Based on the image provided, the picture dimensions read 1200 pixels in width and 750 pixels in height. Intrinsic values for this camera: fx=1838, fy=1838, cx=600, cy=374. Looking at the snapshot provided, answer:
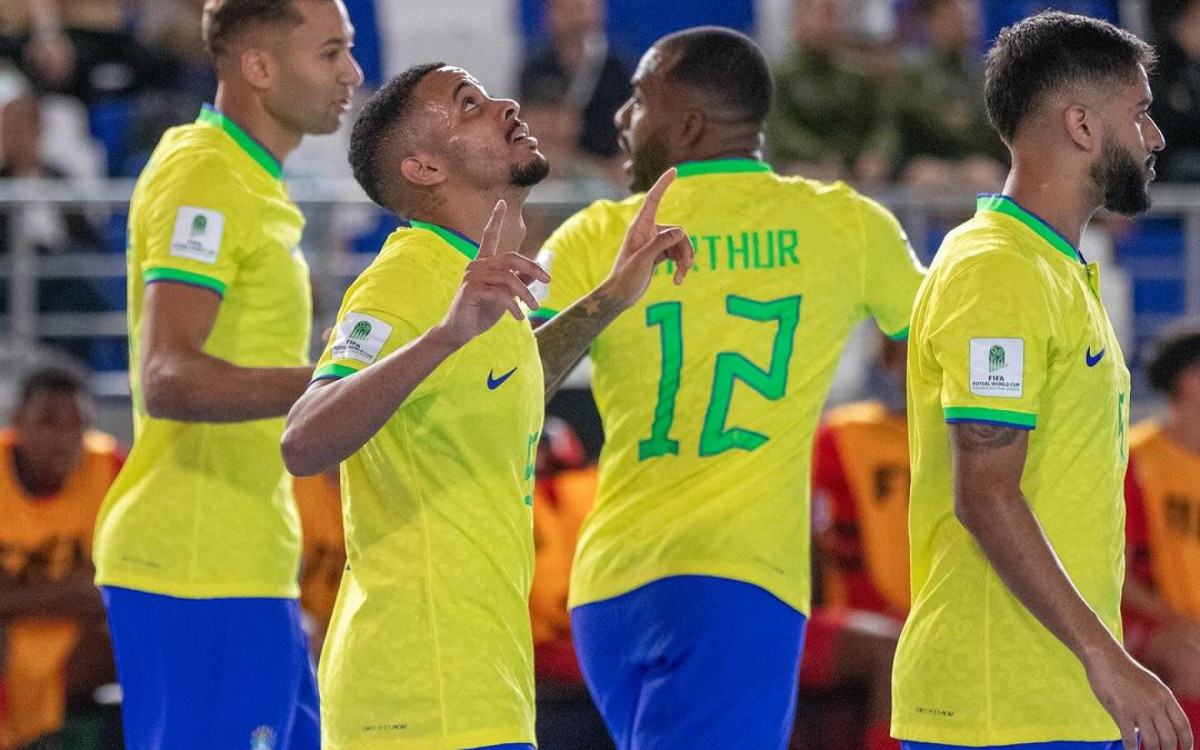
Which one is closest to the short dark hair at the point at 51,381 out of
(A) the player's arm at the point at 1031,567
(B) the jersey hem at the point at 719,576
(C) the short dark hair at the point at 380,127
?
(B) the jersey hem at the point at 719,576

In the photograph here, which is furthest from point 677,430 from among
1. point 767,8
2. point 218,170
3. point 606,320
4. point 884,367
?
point 767,8

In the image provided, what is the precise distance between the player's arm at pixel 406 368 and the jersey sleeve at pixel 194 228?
118 centimetres

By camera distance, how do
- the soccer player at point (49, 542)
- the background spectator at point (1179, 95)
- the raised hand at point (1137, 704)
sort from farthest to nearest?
the background spectator at point (1179, 95) → the soccer player at point (49, 542) → the raised hand at point (1137, 704)

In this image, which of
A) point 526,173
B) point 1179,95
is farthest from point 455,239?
point 1179,95

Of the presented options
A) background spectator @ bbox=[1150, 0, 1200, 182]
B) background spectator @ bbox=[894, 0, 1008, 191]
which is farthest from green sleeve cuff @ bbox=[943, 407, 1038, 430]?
background spectator @ bbox=[1150, 0, 1200, 182]

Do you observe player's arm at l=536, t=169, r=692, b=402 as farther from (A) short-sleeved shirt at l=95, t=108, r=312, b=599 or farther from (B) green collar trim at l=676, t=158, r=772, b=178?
(A) short-sleeved shirt at l=95, t=108, r=312, b=599

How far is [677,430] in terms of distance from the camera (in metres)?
4.07

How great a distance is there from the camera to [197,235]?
4047 millimetres

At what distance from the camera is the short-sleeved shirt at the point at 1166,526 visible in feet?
22.2

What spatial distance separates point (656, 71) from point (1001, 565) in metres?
1.68

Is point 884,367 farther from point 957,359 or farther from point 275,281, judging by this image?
point 957,359

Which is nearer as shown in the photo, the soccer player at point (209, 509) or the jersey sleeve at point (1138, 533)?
the soccer player at point (209, 509)

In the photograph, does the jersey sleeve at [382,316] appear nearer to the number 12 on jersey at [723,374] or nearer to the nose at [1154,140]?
the number 12 on jersey at [723,374]

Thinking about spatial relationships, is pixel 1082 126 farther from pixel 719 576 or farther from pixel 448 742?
pixel 448 742
